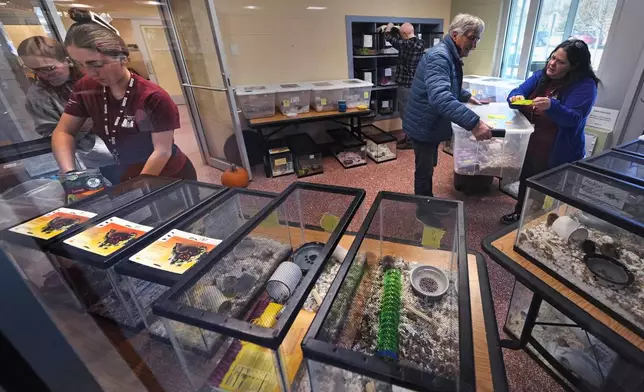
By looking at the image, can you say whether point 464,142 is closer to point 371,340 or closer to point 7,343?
point 371,340

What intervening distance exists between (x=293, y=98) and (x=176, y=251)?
2436 millimetres

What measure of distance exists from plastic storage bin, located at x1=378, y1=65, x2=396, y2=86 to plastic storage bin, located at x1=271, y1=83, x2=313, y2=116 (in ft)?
3.79

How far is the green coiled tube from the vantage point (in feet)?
1.99

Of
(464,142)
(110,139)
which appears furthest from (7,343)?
(464,142)

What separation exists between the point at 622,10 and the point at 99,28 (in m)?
3.16

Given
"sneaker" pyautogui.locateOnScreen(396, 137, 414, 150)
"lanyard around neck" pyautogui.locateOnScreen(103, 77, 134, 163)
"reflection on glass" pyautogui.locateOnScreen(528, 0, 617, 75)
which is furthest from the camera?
"sneaker" pyautogui.locateOnScreen(396, 137, 414, 150)

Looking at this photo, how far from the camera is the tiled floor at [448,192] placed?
3.70 feet

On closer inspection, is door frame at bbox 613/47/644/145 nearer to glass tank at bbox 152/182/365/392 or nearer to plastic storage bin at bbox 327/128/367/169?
plastic storage bin at bbox 327/128/367/169

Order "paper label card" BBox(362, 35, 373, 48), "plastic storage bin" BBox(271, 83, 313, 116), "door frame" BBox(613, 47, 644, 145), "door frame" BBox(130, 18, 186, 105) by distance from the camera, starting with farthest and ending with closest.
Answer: "paper label card" BBox(362, 35, 373, 48)
"plastic storage bin" BBox(271, 83, 313, 116)
"door frame" BBox(613, 47, 644, 145)
"door frame" BBox(130, 18, 186, 105)

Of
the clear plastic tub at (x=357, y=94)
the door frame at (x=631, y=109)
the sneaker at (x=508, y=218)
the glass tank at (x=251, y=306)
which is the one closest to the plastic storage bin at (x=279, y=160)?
the clear plastic tub at (x=357, y=94)

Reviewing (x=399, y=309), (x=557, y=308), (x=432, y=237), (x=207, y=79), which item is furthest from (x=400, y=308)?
(x=207, y=79)

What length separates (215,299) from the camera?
614 millimetres

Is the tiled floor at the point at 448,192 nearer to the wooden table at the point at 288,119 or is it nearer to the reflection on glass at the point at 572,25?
the wooden table at the point at 288,119

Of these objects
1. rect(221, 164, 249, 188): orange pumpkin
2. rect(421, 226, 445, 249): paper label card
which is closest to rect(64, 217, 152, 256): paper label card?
rect(421, 226, 445, 249): paper label card
